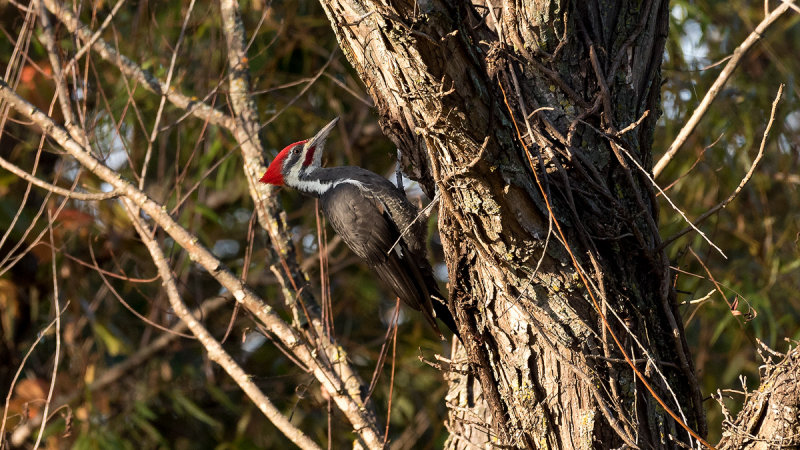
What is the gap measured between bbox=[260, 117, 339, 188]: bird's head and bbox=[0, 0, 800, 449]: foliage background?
586 millimetres

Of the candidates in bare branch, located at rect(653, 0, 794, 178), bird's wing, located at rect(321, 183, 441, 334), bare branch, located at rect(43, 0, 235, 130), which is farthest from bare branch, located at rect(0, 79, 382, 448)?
bare branch, located at rect(653, 0, 794, 178)

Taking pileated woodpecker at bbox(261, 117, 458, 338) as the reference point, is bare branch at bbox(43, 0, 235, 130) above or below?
above

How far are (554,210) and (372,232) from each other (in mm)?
1579

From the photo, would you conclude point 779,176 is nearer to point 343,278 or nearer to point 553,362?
point 343,278

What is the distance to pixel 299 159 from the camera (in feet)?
12.1

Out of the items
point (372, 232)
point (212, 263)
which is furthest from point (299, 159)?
point (212, 263)

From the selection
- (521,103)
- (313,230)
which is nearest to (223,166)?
(313,230)

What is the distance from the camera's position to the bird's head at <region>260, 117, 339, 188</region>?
3566 mm

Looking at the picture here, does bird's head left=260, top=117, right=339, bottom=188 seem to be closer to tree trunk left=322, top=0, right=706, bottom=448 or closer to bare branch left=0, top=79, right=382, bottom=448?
bare branch left=0, top=79, right=382, bottom=448

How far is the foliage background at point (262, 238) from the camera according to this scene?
14.5 ft

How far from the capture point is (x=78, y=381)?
489cm

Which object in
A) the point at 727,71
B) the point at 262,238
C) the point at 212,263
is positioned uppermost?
the point at 212,263

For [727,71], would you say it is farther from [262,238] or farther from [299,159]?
[262,238]

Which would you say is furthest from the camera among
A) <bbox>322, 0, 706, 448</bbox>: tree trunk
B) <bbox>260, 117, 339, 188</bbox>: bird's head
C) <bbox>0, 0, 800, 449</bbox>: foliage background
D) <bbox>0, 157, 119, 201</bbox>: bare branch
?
<bbox>0, 0, 800, 449</bbox>: foliage background
